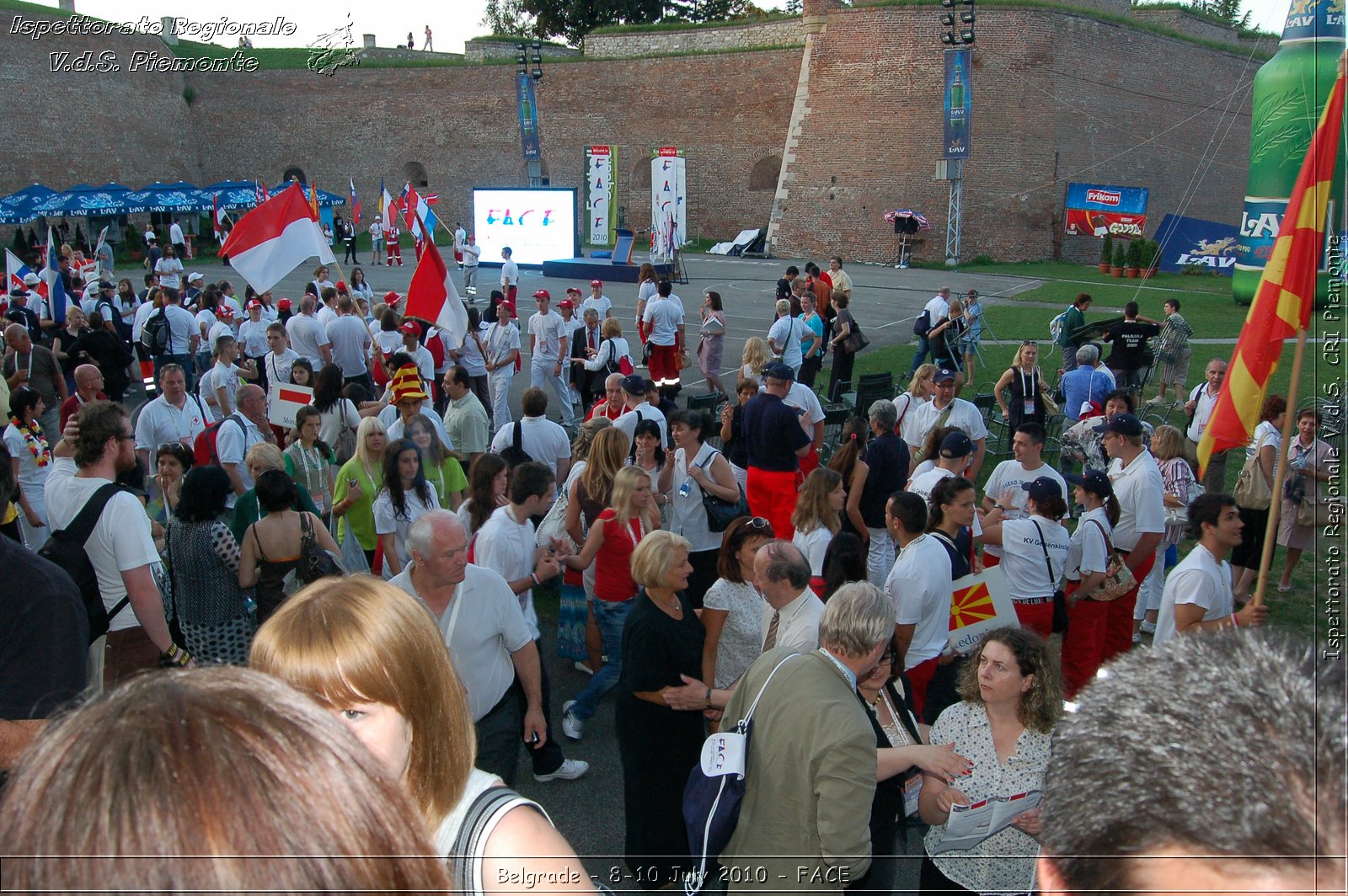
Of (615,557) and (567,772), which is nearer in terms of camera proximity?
(567,772)

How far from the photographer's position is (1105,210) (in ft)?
107

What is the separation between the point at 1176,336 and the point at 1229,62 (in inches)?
1296

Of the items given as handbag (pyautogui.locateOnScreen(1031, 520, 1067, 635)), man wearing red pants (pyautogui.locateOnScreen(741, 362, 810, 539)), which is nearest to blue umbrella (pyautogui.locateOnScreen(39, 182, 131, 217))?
man wearing red pants (pyautogui.locateOnScreen(741, 362, 810, 539))

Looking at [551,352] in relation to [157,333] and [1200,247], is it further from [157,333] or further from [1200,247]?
[1200,247]

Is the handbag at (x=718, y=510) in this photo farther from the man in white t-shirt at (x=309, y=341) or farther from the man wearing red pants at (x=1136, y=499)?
the man in white t-shirt at (x=309, y=341)

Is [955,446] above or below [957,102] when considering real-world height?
below

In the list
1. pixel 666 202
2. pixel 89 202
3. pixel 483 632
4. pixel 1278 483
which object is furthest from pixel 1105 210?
pixel 483 632

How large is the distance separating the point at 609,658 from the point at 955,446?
2.62 m

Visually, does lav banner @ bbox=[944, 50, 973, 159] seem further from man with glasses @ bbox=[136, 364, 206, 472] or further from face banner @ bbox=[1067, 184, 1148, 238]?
man with glasses @ bbox=[136, 364, 206, 472]

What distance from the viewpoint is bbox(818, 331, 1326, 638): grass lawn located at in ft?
23.0

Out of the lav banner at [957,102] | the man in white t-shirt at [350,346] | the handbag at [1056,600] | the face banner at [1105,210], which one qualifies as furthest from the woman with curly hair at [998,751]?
the face banner at [1105,210]

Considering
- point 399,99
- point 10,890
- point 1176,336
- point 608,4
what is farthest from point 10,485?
point 608,4

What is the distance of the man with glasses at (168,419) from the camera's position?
772cm

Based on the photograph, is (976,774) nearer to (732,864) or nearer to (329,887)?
(732,864)
